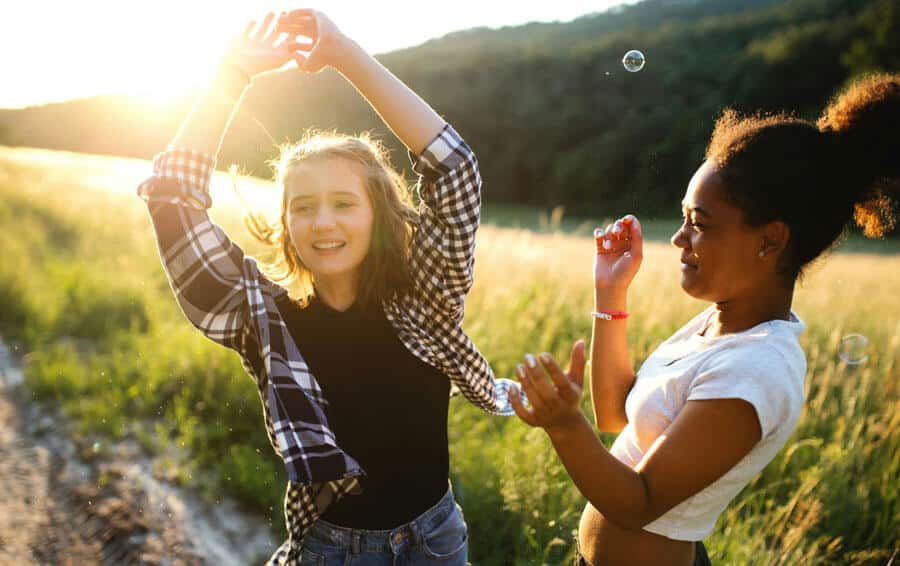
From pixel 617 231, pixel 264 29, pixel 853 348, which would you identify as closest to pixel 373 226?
pixel 264 29

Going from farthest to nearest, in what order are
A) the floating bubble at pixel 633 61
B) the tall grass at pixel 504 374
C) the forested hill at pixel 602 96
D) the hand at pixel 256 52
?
the forested hill at pixel 602 96, the tall grass at pixel 504 374, the floating bubble at pixel 633 61, the hand at pixel 256 52

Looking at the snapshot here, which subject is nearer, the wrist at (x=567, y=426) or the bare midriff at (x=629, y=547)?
the wrist at (x=567, y=426)

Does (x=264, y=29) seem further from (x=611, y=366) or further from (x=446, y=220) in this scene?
(x=611, y=366)

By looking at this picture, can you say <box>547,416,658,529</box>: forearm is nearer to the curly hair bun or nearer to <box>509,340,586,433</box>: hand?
<box>509,340,586,433</box>: hand

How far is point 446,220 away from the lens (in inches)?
71.0

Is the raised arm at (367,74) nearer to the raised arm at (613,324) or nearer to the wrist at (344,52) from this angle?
the wrist at (344,52)

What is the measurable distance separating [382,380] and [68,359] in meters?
4.23

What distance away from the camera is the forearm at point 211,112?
168 centimetres

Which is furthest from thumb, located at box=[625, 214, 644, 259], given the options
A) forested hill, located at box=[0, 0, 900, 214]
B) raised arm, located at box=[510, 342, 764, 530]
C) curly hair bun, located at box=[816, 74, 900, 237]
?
forested hill, located at box=[0, 0, 900, 214]

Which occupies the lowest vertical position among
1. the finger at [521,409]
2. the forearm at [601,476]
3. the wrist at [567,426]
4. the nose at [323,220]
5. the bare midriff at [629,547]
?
the bare midriff at [629,547]

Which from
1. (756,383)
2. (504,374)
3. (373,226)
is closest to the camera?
(756,383)

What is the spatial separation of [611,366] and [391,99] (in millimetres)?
975

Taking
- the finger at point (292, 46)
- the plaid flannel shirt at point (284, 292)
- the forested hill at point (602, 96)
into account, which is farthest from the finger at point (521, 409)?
the forested hill at point (602, 96)

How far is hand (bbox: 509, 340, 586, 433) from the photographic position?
3.62ft
